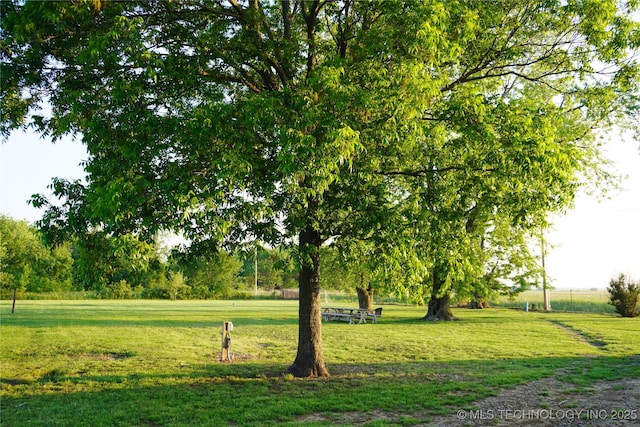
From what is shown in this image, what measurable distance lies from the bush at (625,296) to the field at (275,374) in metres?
11.1

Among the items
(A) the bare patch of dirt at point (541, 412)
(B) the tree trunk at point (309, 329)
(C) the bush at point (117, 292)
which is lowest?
(C) the bush at point (117, 292)

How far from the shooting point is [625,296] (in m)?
32.2

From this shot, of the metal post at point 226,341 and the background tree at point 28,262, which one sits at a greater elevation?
the background tree at point 28,262

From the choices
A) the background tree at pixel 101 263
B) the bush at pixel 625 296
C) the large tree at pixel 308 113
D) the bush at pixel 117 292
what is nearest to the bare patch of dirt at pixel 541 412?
the large tree at pixel 308 113

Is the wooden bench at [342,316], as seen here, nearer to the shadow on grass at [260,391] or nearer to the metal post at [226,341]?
the metal post at [226,341]

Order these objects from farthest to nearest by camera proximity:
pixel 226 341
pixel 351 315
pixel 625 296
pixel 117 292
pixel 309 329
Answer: pixel 117 292 < pixel 625 296 < pixel 351 315 < pixel 226 341 < pixel 309 329

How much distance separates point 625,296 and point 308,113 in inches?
1261

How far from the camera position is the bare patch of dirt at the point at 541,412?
806 centimetres

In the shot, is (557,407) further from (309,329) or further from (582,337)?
(582,337)

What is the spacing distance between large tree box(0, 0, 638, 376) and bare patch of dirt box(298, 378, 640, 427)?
3.04m

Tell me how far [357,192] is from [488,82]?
621 cm

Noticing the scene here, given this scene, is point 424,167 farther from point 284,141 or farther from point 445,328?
point 445,328

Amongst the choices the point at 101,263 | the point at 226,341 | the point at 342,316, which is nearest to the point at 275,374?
the point at 226,341

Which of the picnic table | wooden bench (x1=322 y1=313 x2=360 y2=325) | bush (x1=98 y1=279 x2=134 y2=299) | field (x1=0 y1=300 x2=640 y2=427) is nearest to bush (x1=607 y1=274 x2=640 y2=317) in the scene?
field (x1=0 y1=300 x2=640 y2=427)
